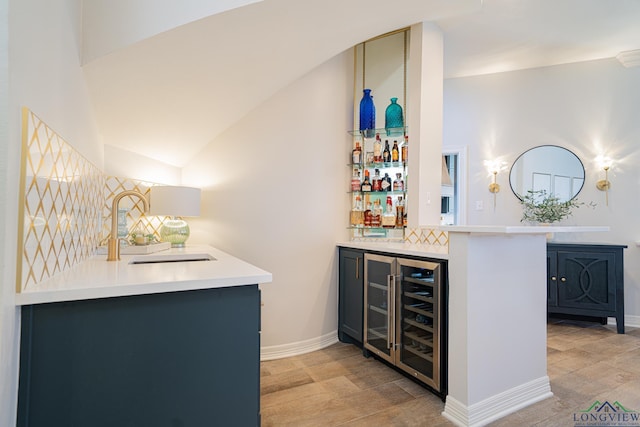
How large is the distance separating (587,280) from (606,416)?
1974 mm

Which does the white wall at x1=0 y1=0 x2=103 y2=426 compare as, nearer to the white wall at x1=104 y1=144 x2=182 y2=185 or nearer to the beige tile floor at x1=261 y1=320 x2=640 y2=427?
the white wall at x1=104 y1=144 x2=182 y2=185

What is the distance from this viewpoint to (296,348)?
2.79m

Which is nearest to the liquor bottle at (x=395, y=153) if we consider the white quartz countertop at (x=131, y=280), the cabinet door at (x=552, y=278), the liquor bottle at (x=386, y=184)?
the liquor bottle at (x=386, y=184)

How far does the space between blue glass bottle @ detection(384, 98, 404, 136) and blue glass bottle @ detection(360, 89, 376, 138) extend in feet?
0.41

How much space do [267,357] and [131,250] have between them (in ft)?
4.15

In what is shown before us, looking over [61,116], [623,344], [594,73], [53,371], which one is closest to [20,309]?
[53,371]

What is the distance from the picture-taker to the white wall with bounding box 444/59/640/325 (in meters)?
3.72

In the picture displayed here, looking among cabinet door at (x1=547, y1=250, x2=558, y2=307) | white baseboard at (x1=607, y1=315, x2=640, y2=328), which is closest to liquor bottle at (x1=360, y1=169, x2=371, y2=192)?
cabinet door at (x1=547, y1=250, x2=558, y2=307)

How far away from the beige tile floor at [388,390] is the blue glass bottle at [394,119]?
1.81m

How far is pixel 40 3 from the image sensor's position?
1.06 metres

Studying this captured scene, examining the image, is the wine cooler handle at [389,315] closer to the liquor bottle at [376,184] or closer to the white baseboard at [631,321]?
the liquor bottle at [376,184]

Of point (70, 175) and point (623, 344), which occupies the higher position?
point (70, 175)

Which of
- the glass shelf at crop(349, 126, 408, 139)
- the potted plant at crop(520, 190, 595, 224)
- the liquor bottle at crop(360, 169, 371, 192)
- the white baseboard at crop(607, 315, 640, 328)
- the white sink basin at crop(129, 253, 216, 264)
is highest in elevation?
the glass shelf at crop(349, 126, 408, 139)

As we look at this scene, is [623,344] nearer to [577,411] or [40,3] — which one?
[577,411]
